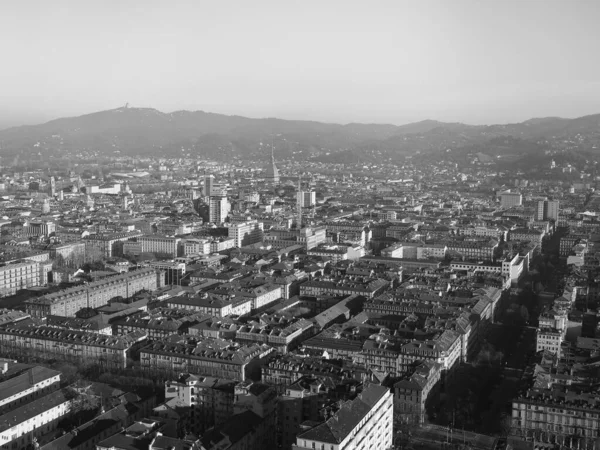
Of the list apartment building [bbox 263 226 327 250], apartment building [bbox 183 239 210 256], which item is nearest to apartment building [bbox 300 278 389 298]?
apartment building [bbox 263 226 327 250]

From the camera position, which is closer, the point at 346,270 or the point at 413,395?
the point at 413,395

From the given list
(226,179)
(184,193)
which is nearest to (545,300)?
(184,193)

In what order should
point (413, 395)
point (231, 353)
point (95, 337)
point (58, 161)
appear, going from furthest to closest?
point (58, 161), point (95, 337), point (231, 353), point (413, 395)

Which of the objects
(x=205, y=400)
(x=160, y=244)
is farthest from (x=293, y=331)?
(x=160, y=244)

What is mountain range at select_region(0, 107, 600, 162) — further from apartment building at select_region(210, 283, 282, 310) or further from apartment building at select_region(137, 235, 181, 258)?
apartment building at select_region(210, 283, 282, 310)

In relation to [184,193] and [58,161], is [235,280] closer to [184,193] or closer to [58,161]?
[184,193]

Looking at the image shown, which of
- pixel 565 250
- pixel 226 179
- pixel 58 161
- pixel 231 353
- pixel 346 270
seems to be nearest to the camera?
pixel 231 353
